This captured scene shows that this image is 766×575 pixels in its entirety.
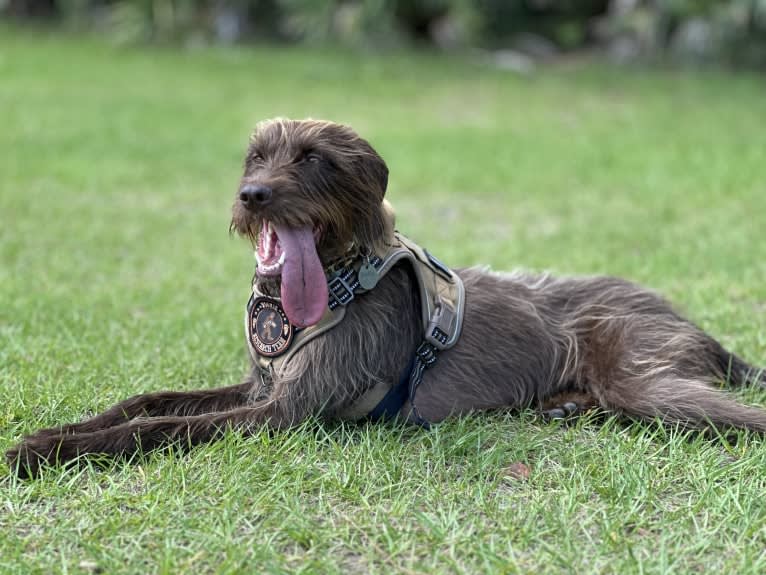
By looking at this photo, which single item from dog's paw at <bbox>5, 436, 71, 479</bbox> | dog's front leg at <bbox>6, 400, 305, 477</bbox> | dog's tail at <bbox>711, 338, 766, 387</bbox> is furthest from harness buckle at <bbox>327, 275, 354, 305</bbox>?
dog's tail at <bbox>711, 338, 766, 387</bbox>

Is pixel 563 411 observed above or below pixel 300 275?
below

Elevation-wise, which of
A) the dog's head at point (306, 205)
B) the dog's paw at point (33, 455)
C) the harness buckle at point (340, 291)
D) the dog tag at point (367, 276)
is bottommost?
the dog's paw at point (33, 455)

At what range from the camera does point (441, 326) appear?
4617 mm

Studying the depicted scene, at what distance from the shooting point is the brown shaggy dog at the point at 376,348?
165 inches

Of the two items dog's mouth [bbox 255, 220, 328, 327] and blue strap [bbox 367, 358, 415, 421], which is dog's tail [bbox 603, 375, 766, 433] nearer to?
blue strap [bbox 367, 358, 415, 421]

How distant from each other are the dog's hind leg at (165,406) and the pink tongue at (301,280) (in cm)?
69

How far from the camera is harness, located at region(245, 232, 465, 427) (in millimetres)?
4371

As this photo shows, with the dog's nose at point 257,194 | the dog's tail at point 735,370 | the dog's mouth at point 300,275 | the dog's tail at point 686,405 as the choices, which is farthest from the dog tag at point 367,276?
the dog's tail at point 735,370

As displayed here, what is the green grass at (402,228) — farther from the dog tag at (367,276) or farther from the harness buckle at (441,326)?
the dog tag at (367,276)

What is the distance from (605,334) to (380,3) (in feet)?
50.7

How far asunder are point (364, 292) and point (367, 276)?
84mm

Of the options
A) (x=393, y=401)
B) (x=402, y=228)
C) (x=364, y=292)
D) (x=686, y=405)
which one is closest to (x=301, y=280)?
(x=364, y=292)

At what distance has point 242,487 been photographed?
3859 millimetres

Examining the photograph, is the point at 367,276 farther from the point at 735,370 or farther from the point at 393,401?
the point at 735,370
